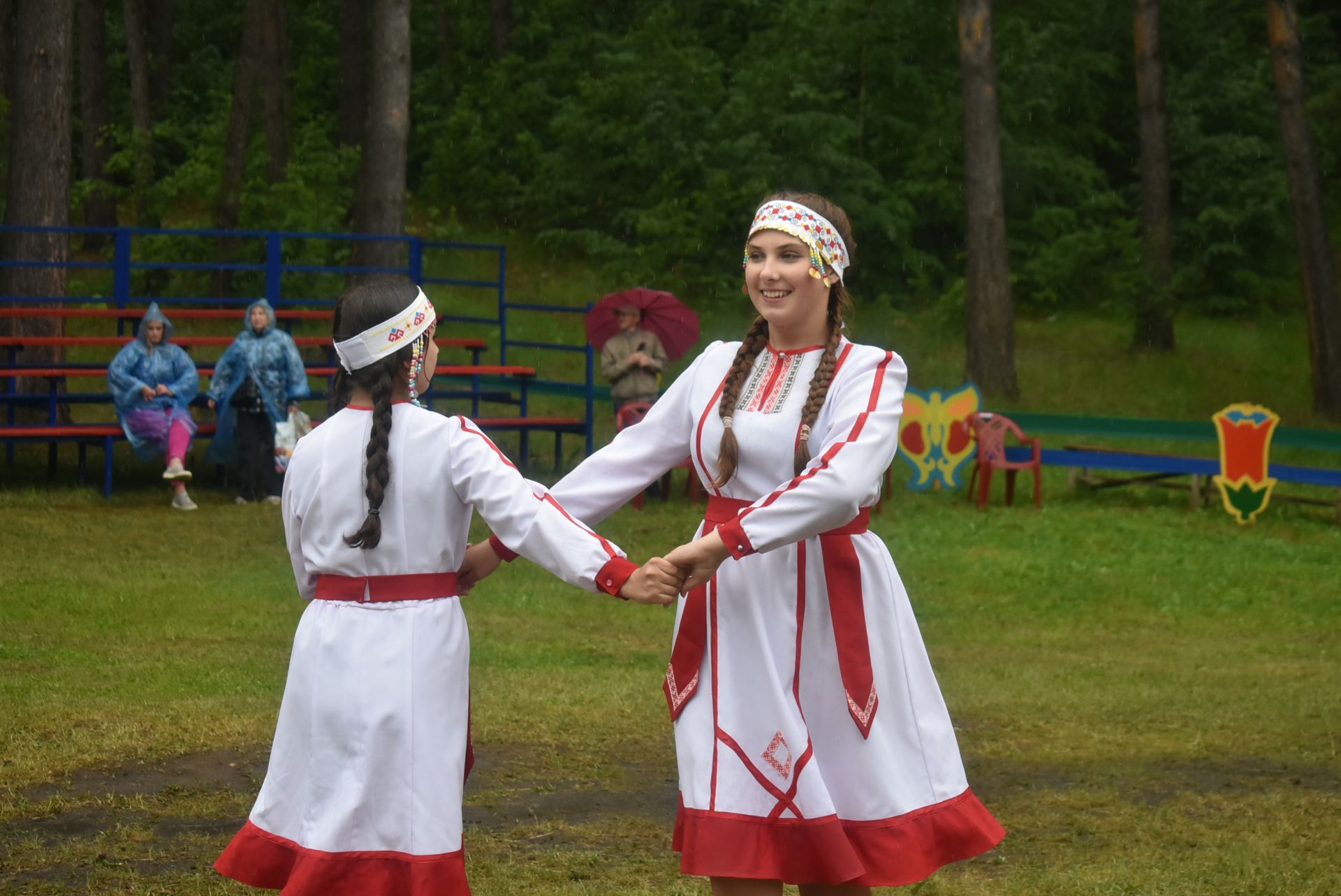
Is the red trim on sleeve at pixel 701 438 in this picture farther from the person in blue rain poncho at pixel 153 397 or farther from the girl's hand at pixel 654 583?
the person in blue rain poncho at pixel 153 397

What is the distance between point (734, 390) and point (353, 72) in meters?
27.5

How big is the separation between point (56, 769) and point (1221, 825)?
418cm

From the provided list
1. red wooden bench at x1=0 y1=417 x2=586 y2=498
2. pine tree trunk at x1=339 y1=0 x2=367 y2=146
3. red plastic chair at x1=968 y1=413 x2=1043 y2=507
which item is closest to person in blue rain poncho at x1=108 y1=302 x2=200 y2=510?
red wooden bench at x1=0 y1=417 x2=586 y2=498

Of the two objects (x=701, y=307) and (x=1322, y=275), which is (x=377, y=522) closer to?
(x=1322, y=275)

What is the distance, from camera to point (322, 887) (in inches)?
144

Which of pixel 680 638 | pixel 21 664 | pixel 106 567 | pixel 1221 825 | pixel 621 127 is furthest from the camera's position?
pixel 621 127

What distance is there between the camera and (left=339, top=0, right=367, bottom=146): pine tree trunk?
30.0 m

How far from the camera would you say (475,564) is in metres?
3.93

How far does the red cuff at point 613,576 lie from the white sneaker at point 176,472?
10540 millimetres

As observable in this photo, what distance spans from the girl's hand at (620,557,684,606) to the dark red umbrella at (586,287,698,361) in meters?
10.7

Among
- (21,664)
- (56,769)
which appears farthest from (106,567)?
(56,769)

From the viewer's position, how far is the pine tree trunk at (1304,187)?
20.2 metres

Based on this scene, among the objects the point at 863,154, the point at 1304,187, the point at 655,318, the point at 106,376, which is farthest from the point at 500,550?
the point at 863,154

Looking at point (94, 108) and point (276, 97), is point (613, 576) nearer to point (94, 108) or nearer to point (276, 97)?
point (276, 97)
